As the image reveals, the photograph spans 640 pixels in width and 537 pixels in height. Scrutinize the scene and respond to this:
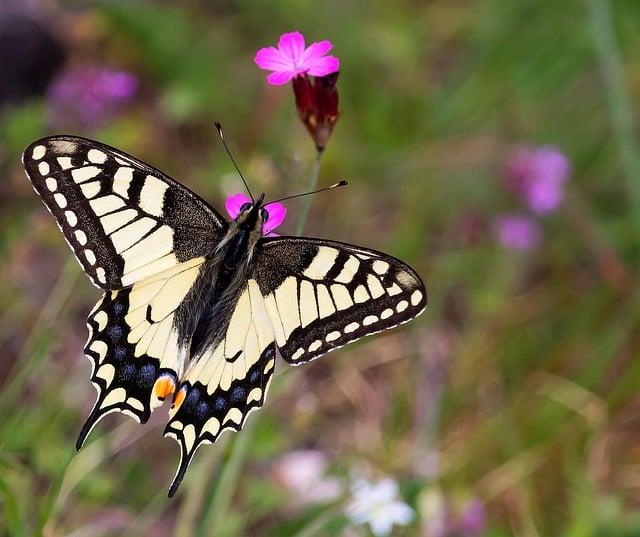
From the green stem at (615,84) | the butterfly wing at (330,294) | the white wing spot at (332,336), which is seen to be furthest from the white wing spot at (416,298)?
the green stem at (615,84)

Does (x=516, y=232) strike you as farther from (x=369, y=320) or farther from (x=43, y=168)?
(x=43, y=168)

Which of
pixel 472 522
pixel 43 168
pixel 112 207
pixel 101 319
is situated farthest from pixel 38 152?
pixel 472 522

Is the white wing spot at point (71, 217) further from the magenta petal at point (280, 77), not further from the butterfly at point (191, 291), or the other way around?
the magenta petal at point (280, 77)

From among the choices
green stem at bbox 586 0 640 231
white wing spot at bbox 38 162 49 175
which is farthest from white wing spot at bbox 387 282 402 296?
green stem at bbox 586 0 640 231

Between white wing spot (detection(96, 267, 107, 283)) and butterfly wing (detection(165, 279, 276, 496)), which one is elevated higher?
white wing spot (detection(96, 267, 107, 283))

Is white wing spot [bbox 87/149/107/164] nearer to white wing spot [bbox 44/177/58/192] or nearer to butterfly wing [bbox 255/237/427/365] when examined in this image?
white wing spot [bbox 44/177/58/192]

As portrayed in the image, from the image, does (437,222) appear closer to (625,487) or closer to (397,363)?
(397,363)

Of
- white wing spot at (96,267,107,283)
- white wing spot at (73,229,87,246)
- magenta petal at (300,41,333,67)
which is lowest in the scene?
white wing spot at (96,267,107,283)
